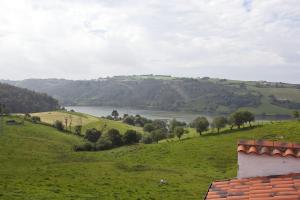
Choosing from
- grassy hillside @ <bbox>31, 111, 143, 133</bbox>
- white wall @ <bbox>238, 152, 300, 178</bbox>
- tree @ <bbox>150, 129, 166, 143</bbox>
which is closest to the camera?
white wall @ <bbox>238, 152, 300, 178</bbox>

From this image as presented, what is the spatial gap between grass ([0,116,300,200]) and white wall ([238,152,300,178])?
26972mm

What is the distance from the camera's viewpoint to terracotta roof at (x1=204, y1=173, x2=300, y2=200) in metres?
9.66

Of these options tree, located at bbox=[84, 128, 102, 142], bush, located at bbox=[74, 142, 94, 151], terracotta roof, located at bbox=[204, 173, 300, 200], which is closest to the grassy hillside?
tree, located at bbox=[84, 128, 102, 142]

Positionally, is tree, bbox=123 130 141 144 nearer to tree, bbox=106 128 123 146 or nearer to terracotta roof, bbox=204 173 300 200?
tree, bbox=106 128 123 146

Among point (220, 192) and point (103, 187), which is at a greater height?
point (220, 192)

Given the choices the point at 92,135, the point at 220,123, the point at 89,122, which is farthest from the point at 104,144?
the point at 89,122

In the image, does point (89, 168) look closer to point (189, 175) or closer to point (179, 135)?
point (189, 175)

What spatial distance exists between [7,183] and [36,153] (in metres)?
39.2

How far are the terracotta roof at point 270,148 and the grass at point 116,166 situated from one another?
88.7ft

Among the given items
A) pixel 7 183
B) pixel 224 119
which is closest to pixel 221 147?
pixel 224 119

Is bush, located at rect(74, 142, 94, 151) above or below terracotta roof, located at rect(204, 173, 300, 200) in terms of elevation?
below

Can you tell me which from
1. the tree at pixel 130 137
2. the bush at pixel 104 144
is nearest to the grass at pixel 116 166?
the bush at pixel 104 144

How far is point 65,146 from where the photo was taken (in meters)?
99.7

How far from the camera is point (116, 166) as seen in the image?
67812 mm
